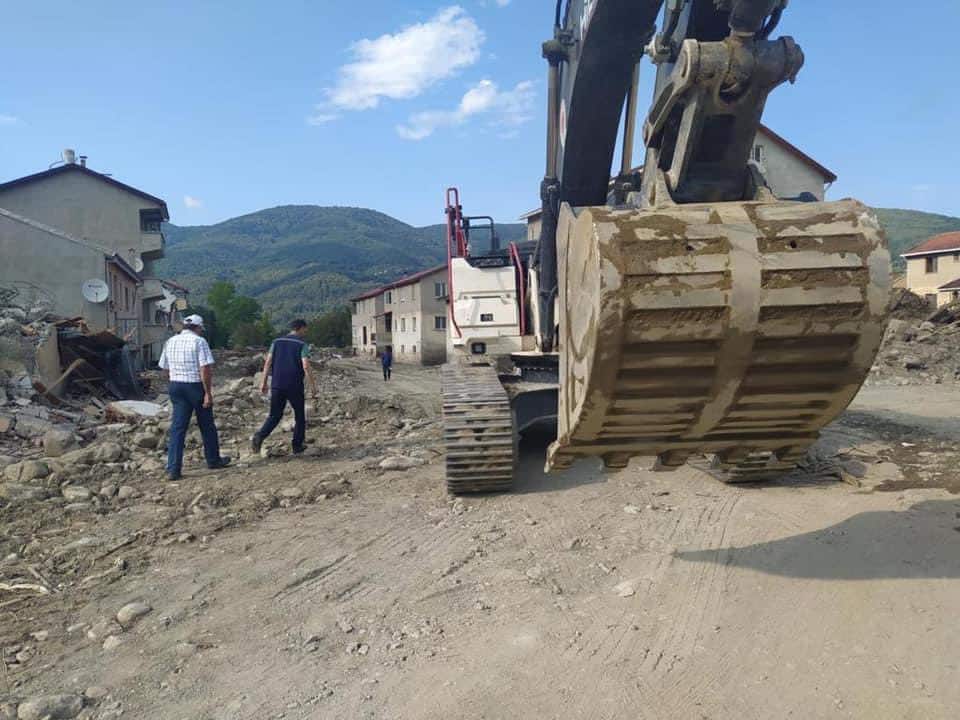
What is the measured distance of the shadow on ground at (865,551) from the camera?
4180 millimetres

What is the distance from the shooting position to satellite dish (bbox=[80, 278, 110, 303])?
74.7ft

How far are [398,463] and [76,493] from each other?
109 inches

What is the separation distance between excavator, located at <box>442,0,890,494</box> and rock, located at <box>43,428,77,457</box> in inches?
288

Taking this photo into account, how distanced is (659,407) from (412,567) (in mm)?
2025

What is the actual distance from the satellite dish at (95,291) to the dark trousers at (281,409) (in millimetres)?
17247

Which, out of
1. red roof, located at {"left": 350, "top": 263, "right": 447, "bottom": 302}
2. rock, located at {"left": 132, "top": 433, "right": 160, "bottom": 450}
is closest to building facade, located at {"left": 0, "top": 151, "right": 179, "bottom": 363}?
red roof, located at {"left": 350, "top": 263, "right": 447, "bottom": 302}

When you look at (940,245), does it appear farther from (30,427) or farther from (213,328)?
(213,328)

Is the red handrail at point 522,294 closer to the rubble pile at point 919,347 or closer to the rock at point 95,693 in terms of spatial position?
→ the rock at point 95,693

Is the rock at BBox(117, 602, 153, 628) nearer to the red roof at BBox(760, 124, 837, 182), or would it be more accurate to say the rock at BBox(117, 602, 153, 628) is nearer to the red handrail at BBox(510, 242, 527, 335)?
the red handrail at BBox(510, 242, 527, 335)

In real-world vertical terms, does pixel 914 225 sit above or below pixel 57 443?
above

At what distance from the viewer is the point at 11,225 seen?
75.7 ft

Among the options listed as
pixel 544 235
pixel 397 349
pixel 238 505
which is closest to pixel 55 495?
pixel 238 505

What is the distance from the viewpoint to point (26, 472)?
6.88 meters

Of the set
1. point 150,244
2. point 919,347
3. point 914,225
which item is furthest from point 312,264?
point 919,347
